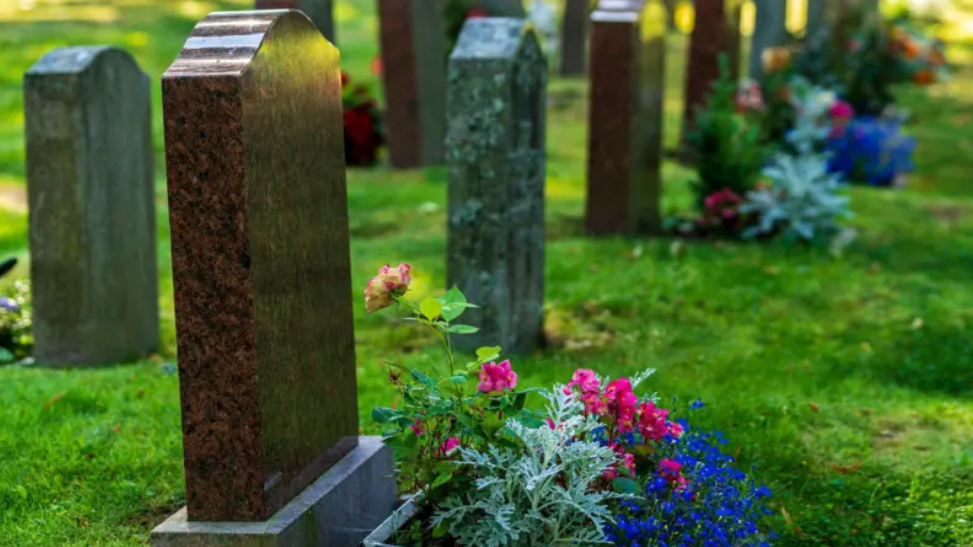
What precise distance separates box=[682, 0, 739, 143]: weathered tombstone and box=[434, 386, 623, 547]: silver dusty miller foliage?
7.41 m

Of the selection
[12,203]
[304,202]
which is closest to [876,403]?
[304,202]

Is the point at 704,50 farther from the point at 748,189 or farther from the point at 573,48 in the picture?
the point at 573,48

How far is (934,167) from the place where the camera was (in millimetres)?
13070

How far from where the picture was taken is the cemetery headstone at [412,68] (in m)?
10.7

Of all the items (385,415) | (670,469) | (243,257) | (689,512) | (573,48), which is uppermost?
(573,48)

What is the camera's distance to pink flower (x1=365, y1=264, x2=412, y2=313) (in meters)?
3.58

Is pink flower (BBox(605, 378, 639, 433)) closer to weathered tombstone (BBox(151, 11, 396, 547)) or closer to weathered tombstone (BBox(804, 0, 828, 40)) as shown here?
weathered tombstone (BBox(151, 11, 396, 547))

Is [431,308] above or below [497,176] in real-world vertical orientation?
below

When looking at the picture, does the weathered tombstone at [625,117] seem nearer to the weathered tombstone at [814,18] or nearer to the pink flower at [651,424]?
the pink flower at [651,424]

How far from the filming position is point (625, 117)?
809 cm

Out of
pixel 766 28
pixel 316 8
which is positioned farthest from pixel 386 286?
pixel 766 28

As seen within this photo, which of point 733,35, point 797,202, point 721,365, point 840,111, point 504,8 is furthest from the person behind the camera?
point 504,8

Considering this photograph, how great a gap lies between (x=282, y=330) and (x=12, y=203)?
6.78 meters

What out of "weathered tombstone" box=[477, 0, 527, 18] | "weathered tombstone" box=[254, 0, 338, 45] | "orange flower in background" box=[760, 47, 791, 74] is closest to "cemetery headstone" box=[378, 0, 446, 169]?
"weathered tombstone" box=[477, 0, 527, 18]
